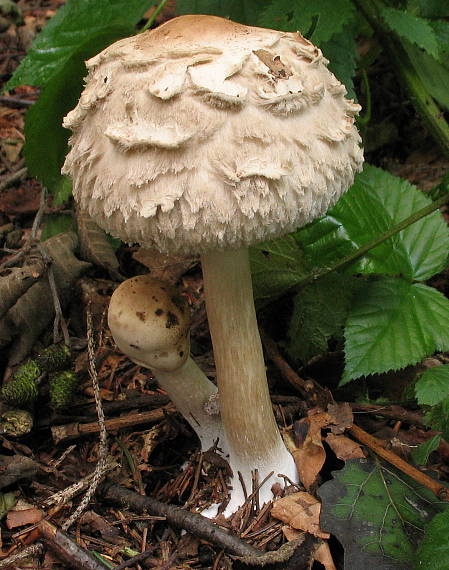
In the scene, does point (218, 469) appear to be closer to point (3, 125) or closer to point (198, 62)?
point (198, 62)

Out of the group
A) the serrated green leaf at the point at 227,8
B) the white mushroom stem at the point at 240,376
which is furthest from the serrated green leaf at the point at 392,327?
the serrated green leaf at the point at 227,8

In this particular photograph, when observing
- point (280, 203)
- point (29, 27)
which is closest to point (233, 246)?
point (280, 203)

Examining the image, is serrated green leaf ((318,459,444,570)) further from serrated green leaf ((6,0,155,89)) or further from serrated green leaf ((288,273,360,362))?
serrated green leaf ((6,0,155,89))

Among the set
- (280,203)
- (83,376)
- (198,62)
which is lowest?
(83,376)

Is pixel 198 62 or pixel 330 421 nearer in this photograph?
pixel 198 62

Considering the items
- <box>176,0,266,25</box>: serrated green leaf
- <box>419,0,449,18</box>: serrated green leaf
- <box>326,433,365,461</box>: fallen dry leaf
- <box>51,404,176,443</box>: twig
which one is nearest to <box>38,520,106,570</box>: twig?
<box>51,404,176,443</box>: twig

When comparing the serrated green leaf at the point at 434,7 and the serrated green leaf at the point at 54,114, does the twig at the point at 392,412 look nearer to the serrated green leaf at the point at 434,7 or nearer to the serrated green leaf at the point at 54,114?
the serrated green leaf at the point at 54,114

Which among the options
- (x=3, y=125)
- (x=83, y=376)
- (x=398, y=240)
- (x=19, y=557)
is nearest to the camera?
(x=19, y=557)
